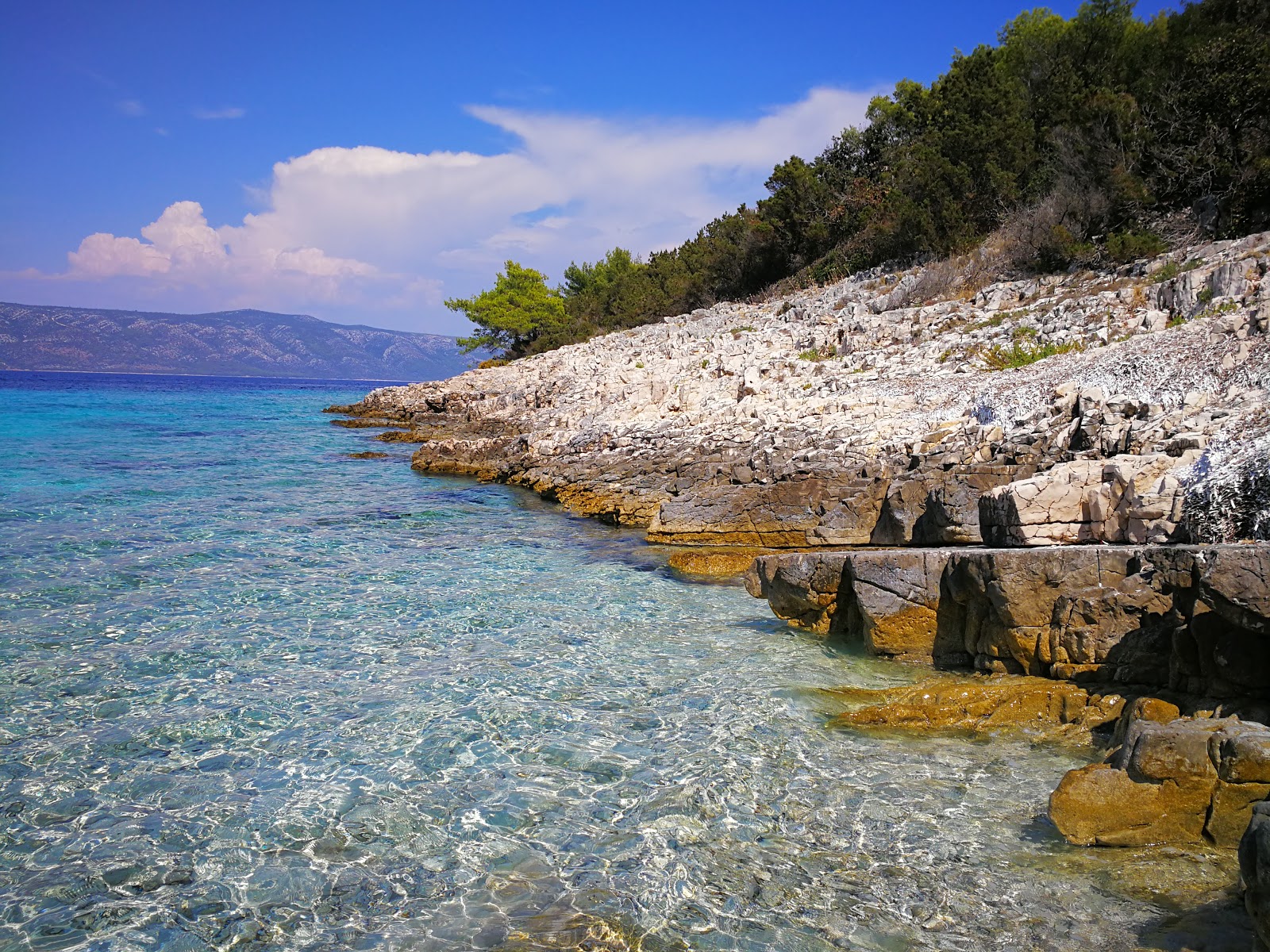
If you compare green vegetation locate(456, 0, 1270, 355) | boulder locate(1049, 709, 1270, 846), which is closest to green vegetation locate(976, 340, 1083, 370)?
green vegetation locate(456, 0, 1270, 355)

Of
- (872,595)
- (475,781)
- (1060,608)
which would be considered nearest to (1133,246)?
(872,595)

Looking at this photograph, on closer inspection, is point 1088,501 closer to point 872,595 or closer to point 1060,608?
point 1060,608

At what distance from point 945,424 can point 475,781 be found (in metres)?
11.9

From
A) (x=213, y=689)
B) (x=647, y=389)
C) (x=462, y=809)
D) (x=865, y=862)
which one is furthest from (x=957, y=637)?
(x=647, y=389)

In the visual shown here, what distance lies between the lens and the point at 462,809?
→ 20.4 feet

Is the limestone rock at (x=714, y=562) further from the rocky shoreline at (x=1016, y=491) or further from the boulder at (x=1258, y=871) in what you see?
the boulder at (x=1258, y=871)

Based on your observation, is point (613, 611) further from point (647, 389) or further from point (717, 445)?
point (647, 389)

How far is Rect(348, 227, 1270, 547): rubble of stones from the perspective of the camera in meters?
9.80

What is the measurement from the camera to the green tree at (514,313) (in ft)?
194

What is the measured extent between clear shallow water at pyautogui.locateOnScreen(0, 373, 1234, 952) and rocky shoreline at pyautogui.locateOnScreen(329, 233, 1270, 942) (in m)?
0.75

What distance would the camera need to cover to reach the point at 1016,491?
33.0ft

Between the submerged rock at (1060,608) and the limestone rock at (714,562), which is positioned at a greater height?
the submerged rock at (1060,608)

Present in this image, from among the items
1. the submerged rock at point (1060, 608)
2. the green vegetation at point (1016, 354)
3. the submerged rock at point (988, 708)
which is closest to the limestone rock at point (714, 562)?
the submerged rock at point (1060, 608)

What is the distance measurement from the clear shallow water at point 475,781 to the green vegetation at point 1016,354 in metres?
9.91
